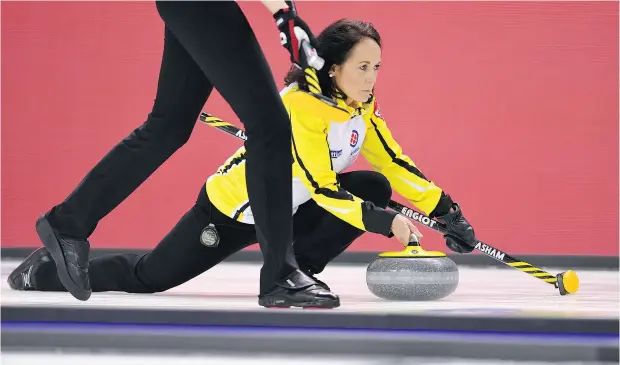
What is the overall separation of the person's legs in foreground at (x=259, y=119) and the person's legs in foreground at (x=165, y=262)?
22.2 inches

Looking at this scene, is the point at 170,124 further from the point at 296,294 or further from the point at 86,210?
the point at 296,294

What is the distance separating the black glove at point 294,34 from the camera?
1985 millimetres

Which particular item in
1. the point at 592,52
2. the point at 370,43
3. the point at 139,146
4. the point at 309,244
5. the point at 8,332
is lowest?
the point at 8,332

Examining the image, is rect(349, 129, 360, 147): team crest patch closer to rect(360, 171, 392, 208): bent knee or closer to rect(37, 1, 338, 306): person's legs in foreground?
rect(360, 171, 392, 208): bent knee

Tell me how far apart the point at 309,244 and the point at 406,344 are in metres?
0.94

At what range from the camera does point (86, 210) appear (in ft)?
7.53

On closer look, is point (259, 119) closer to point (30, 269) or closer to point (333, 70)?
point (333, 70)

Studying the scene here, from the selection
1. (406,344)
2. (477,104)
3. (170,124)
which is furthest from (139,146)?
(477,104)

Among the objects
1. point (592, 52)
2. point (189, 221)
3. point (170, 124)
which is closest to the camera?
point (170, 124)

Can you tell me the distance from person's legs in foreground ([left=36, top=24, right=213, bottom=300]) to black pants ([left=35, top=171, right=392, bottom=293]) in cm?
35

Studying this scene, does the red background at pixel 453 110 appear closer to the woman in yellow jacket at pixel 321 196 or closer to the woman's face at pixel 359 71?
the woman in yellow jacket at pixel 321 196

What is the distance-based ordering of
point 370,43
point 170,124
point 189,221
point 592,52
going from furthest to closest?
1. point 592,52
2. point 189,221
3. point 370,43
4. point 170,124

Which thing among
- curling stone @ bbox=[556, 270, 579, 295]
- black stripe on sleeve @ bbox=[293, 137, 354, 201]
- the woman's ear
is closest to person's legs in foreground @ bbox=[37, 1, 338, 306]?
black stripe on sleeve @ bbox=[293, 137, 354, 201]

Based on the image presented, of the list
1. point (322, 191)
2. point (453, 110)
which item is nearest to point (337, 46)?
point (322, 191)
